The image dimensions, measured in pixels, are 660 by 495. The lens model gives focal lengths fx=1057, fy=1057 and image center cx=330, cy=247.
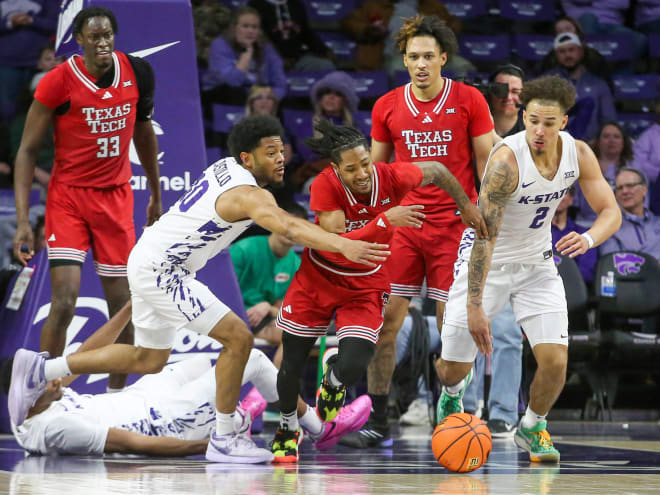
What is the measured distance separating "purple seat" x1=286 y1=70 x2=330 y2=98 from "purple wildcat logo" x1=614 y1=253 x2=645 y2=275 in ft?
12.6

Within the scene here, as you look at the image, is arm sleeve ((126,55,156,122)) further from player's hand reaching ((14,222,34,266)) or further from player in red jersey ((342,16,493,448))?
player in red jersey ((342,16,493,448))

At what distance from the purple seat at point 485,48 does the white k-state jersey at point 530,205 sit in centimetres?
668

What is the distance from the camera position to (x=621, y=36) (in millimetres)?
12336

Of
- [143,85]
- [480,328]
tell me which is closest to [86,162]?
[143,85]

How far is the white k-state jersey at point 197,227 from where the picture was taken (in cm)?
530

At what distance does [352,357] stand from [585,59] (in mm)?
7146

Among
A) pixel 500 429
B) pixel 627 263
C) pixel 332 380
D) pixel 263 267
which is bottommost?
pixel 500 429

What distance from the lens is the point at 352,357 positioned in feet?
18.2

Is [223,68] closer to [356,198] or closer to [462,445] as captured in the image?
[356,198]

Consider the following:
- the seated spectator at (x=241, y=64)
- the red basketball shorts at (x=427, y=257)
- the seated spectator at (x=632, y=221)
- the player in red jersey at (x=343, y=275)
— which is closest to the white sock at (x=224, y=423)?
the player in red jersey at (x=343, y=275)

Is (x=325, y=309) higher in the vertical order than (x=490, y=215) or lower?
lower

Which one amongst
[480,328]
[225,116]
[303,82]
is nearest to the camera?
[480,328]

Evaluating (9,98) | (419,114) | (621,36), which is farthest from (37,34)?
(621,36)

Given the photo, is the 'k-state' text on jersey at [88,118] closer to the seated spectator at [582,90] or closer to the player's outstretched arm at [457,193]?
the player's outstretched arm at [457,193]
